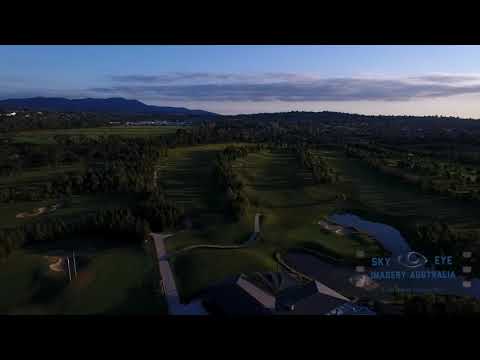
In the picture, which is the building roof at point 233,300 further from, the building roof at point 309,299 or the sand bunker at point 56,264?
the sand bunker at point 56,264

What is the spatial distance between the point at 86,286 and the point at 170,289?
3.23 metres

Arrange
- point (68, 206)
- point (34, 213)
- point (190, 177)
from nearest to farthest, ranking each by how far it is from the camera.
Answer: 1. point (34, 213)
2. point (68, 206)
3. point (190, 177)

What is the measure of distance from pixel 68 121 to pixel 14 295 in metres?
36.2

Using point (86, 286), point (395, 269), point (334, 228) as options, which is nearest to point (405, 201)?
point (334, 228)

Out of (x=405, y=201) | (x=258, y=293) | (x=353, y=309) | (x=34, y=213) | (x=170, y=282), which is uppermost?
(x=405, y=201)

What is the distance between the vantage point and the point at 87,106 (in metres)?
67.1

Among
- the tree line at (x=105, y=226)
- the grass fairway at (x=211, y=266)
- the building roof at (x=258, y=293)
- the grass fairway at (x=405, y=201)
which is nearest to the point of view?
the building roof at (x=258, y=293)

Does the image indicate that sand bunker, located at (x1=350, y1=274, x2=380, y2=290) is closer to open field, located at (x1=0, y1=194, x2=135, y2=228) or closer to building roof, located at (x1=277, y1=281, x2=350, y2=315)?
building roof, located at (x1=277, y1=281, x2=350, y2=315)

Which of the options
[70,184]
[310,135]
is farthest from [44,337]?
[310,135]

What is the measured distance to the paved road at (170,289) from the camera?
432 inches

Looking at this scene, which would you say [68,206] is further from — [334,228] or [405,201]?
[405,201]

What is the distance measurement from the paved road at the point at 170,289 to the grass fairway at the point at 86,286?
0.36 meters

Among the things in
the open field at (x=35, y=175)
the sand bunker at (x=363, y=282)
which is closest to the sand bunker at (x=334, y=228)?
the sand bunker at (x=363, y=282)

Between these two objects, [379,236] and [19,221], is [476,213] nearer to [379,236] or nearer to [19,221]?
[379,236]
